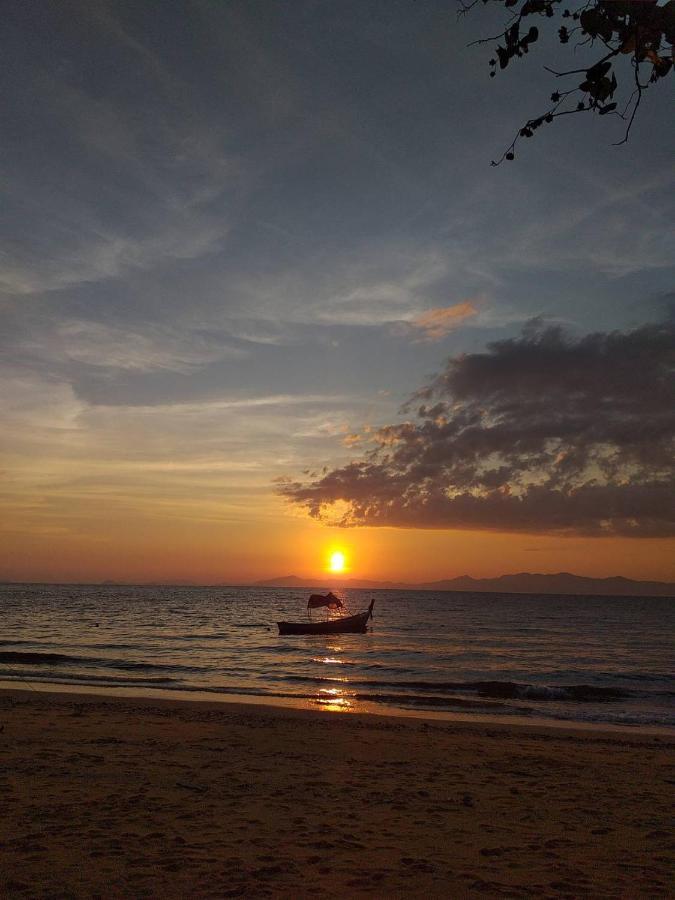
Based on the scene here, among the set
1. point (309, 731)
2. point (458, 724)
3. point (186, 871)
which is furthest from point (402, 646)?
point (186, 871)

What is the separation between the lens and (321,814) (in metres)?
8.41

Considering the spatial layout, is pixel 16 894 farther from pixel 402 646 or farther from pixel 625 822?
pixel 402 646

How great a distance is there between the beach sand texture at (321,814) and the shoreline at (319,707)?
4.31m

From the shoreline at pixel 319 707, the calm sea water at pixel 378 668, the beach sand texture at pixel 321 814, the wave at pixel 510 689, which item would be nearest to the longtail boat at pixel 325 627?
the calm sea water at pixel 378 668

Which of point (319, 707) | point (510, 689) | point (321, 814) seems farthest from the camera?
point (510, 689)

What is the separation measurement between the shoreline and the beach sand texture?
4.31 meters

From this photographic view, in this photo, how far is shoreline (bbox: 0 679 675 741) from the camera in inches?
762

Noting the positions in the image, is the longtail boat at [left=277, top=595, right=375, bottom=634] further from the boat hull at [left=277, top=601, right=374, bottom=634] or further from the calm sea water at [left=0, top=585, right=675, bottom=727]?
the calm sea water at [left=0, top=585, right=675, bottom=727]

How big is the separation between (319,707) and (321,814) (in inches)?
537

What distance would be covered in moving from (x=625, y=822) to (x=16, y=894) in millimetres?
7289

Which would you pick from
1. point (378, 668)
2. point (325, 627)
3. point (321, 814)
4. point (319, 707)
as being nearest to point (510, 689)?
point (378, 668)

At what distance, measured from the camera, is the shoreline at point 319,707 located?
63.5ft

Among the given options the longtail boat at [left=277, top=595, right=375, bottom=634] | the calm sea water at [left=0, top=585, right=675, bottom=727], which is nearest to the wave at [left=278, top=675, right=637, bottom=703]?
the calm sea water at [left=0, top=585, right=675, bottom=727]

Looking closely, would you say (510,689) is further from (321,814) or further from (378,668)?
(321,814)
